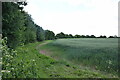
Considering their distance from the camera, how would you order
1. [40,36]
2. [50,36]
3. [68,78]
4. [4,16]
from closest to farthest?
[68,78]
[4,16]
[40,36]
[50,36]

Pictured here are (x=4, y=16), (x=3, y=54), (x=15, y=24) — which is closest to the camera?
(x=3, y=54)

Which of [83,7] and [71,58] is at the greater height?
[83,7]

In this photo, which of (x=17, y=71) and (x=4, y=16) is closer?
(x=17, y=71)

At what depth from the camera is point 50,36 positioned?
4919cm

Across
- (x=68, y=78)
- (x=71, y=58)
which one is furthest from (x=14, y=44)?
(x=68, y=78)

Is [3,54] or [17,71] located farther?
[17,71]

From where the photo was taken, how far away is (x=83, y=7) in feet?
26.7

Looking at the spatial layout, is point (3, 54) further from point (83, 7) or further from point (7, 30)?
point (83, 7)

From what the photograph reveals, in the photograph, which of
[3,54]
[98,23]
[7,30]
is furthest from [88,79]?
[98,23]

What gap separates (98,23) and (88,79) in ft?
23.2

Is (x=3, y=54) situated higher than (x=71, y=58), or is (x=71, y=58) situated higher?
(x=3, y=54)

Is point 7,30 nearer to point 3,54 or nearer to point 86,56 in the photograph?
point 3,54

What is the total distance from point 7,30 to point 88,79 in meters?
6.22

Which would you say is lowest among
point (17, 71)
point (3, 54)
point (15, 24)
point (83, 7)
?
point (17, 71)
